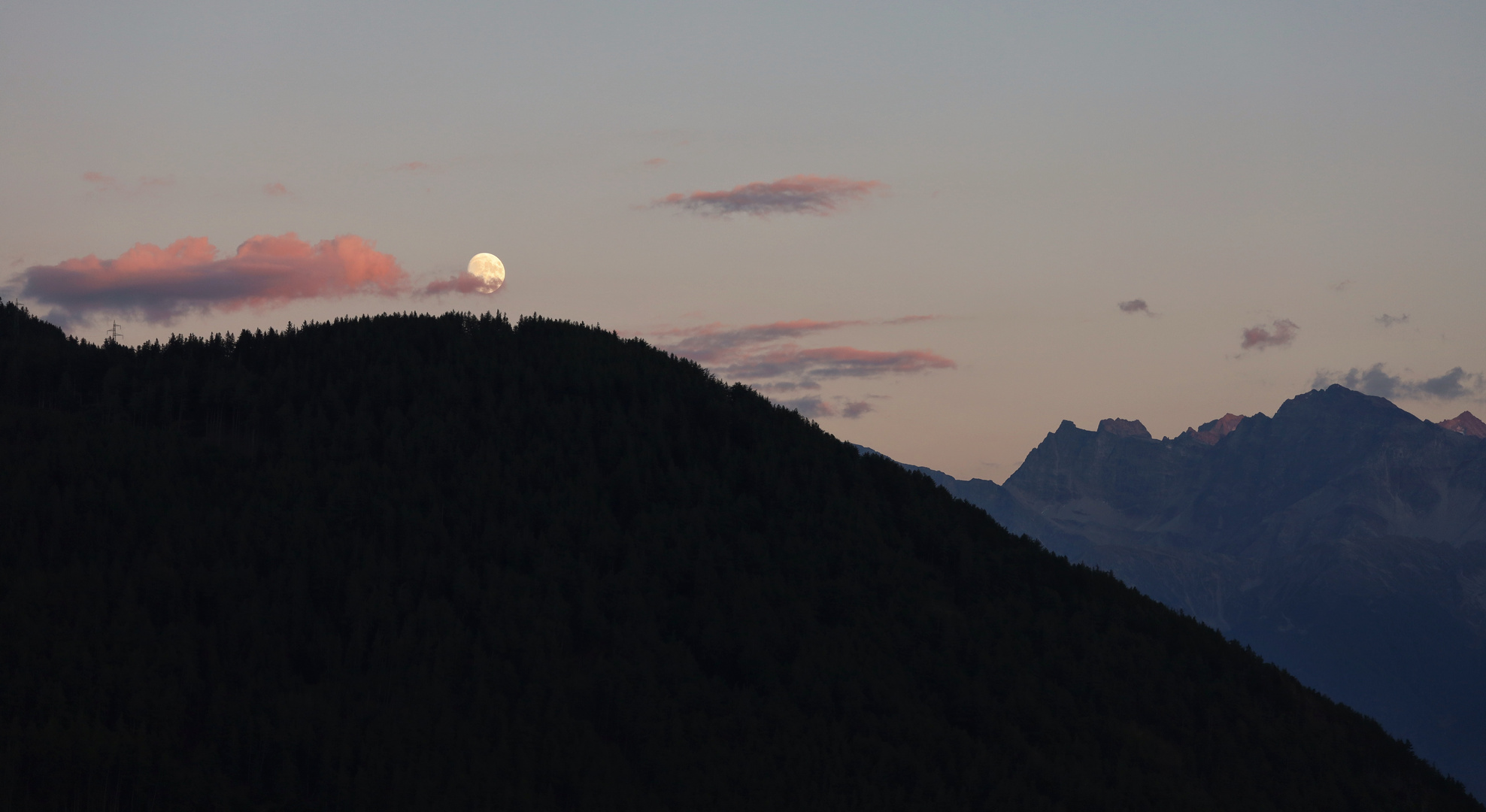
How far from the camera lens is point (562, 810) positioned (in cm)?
16775

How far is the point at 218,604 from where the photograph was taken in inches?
7534

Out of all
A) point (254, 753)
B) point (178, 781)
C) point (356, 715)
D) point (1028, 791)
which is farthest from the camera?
point (1028, 791)

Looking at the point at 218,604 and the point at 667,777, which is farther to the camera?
the point at 218,604

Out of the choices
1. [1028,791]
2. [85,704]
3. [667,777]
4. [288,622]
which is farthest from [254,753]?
[1028,791]

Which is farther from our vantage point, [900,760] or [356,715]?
[900,760]

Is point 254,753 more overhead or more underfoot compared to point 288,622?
more underfoot

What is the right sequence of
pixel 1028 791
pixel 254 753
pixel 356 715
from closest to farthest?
pixel 254 753 → pixel 356 715 → pixel 1028 791

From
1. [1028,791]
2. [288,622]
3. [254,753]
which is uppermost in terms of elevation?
[288,622]

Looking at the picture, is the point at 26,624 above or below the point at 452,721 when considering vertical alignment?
above

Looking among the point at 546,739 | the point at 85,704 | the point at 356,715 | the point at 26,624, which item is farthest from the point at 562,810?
the point at 26,624

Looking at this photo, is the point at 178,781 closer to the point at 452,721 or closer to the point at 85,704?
the point at 85,704

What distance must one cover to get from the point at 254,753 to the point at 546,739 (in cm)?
3966

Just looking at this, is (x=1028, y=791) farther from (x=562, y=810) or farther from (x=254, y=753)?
(x=254, y=753)

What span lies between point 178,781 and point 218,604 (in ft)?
154
